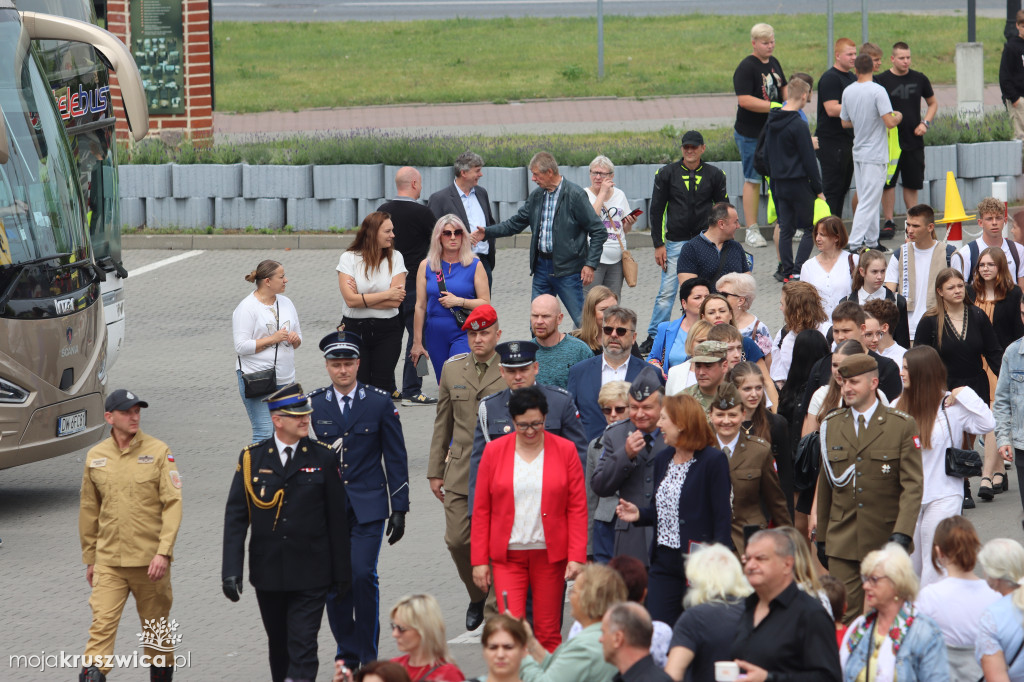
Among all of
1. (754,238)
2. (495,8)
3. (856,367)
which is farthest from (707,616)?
(495,8)

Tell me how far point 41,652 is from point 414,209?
255 inches

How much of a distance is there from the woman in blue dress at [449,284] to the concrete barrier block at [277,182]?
8334mm

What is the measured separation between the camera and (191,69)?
23172 millimetres

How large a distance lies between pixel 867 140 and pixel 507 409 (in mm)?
9691

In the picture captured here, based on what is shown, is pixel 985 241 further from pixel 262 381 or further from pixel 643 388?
pixel 262 381

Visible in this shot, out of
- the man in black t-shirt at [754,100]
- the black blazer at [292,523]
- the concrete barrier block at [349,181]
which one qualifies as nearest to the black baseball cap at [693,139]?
the man in black t-shirt at [754,100]

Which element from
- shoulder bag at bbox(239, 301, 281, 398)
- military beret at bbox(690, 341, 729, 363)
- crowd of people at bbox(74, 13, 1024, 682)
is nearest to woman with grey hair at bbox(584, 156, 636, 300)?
crowd of people at bbox(74, 13, 1024, 682)

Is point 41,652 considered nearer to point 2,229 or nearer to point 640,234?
point 2,229

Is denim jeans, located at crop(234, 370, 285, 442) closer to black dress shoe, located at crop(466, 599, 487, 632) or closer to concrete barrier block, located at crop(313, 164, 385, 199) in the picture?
black dress shoe, located at crop(466, 599, 487, 632)

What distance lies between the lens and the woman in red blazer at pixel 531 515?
814 cm

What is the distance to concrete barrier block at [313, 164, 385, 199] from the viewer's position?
67.2 ft

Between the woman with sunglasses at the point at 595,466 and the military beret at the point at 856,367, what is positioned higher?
the military beret at the point at 856,367

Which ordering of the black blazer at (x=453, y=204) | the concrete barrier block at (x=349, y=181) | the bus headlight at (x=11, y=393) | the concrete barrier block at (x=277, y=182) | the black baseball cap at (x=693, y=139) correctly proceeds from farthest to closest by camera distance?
the concrete barrier block at (x=277, y=182) < the concrete barrier block at (x=349, y=181) < the black baseball cap at (x=693, y=139) < the black blazer at (x=453, y=204) < the bus headlight at (x=11, y=393)

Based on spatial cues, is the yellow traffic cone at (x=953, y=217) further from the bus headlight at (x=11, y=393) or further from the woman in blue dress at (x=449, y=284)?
the bus headlight at (x=11, y=393)
